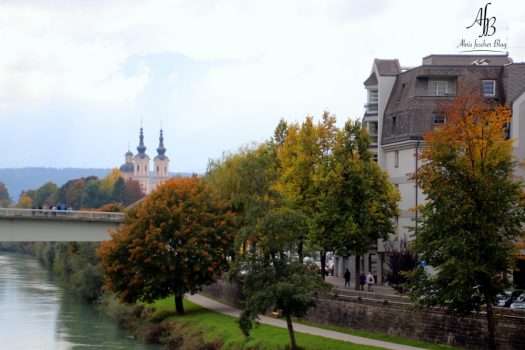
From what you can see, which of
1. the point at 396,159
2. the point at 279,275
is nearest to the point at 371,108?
the point at 396,159

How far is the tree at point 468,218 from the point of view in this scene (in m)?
38.9

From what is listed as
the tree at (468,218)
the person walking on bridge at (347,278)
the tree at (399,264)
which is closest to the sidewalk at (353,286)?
the person walking on bridge at (347,278)

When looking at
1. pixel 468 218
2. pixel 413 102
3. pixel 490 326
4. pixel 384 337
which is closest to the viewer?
pixel 490 326

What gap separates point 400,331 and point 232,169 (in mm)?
26098

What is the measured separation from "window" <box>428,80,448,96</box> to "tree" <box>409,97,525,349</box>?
23.9 m

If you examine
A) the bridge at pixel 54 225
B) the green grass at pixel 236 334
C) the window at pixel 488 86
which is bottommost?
the green grass at pixel 236 334

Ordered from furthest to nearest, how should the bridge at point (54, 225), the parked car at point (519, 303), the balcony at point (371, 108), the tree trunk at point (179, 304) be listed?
the balcony at point (371, 108) < the tree trunk at point (179, 304) < the bridge at point (54, 225) < the parked car at point (519, 303)

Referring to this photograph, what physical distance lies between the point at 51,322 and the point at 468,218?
35150 mm

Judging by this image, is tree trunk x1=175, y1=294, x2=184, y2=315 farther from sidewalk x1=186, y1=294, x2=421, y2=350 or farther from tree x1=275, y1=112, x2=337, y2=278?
tree x1=275, y1=112, x2=337, y2=278

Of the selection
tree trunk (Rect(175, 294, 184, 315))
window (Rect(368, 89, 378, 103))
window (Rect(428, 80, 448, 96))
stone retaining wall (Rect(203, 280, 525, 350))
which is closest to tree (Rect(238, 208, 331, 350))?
stone retaining wall (Rect(203, 280, 525, 350))

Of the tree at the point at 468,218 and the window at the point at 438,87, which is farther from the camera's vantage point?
the window at the point at 438,87

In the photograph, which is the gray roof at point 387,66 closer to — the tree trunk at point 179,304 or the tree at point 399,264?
the tree at point 399,264

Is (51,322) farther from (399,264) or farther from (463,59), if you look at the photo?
(463,59)

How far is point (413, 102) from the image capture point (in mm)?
64562
